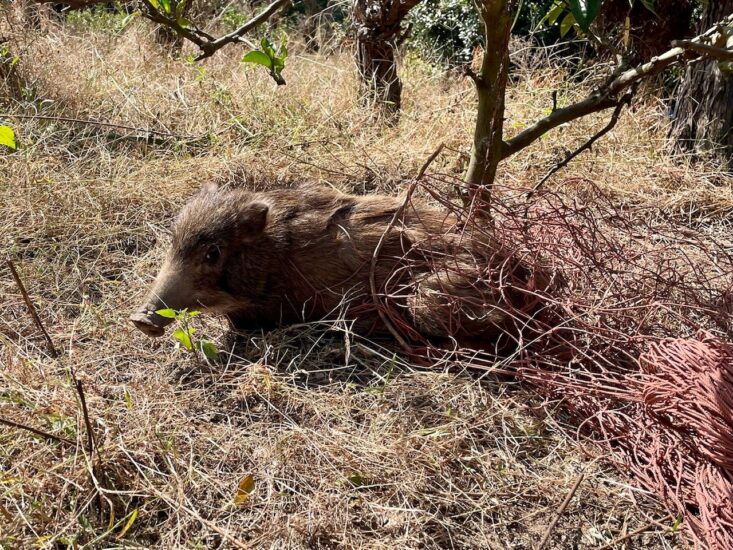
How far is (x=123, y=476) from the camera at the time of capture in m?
2.75

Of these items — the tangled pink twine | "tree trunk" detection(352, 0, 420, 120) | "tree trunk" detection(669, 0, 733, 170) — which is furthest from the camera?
"tree trunk" detection(352, 0, 420, 120)

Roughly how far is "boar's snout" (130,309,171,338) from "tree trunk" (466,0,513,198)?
67.7 inches

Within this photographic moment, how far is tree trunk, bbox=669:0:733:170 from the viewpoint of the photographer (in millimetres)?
5547

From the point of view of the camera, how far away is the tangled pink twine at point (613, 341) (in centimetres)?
282

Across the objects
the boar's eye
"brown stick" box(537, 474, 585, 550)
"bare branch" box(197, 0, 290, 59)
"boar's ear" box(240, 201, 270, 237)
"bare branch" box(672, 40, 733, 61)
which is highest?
"bare branch" box(197, 0, 290, 59)

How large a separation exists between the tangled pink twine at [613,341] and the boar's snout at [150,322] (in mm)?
1087

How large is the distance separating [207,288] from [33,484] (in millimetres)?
1480

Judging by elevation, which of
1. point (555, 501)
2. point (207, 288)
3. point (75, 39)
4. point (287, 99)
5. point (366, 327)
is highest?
point (75, 39)

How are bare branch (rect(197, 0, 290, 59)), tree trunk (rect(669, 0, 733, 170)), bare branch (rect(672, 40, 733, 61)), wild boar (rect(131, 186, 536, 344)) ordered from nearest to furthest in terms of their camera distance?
bare branch (rect(672, 40, 733, 61)) < bare branch (rect(197, 0, 290, 59)) < wild boar (rect(131, 186, 536, 344)) < tree trunk (rect(669, 0, 733, 170))

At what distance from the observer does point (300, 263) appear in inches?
157

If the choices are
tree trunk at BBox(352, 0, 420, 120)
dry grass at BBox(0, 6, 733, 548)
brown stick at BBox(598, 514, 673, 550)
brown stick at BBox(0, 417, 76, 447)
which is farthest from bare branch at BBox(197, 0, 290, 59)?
brown stick at BBox(598, 514, 673, 550)

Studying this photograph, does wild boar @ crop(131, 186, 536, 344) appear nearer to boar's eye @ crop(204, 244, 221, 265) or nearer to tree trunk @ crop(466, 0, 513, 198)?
boar's eye @ crop(204, 244, 221, 265)

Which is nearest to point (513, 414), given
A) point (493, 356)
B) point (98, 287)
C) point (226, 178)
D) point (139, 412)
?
point (493, 356)

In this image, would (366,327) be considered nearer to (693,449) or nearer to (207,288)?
(207,288)
